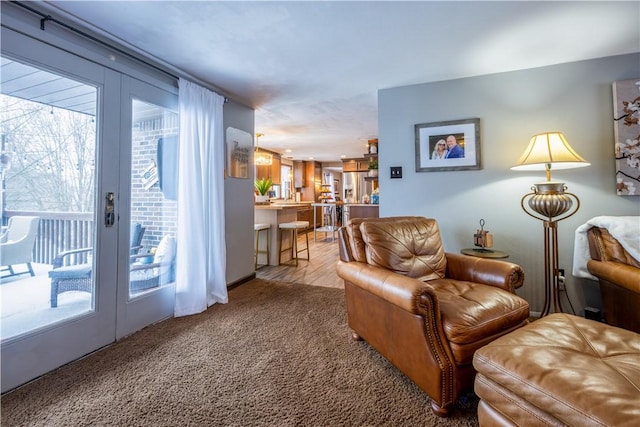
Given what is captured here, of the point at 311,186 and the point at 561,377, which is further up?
the point at 311,186

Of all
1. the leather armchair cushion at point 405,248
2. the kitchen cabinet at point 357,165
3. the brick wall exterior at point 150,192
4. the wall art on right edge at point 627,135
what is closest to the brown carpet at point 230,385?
the leather armchair cushion at point 405,248

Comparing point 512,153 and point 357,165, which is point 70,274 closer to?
point 512,153

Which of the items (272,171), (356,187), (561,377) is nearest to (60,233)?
(561,377)

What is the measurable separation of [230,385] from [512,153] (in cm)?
297

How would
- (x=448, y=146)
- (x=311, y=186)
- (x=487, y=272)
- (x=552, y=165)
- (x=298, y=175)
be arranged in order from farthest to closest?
1. (x=311, y=186)
2. (x=298, y=175)
3. (x=448, y=146)
4. (x=552, y=165)
5. (x=487, y=272)

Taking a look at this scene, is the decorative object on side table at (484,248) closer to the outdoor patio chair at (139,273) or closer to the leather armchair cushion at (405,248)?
the leather armchair cushion at (405,248)

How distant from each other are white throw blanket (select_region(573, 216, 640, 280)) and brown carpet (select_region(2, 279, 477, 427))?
1.51 metres

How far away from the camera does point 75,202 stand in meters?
1.88

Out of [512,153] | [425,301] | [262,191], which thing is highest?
[512,153]

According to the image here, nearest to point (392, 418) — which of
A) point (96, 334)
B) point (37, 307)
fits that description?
point (96, 334)

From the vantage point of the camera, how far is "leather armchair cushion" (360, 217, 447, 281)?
1926 millimetres

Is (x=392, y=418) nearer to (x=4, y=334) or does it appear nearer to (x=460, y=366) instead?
(x=460, y=366)

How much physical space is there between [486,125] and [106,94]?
3239 mm

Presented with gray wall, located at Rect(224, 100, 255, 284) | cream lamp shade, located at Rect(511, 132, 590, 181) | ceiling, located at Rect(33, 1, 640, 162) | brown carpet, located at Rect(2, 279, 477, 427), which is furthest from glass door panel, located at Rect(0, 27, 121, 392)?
cream lamp shade, located at Rect(511, 132, 590, 181)
